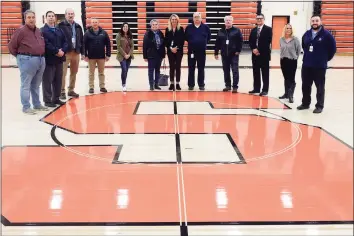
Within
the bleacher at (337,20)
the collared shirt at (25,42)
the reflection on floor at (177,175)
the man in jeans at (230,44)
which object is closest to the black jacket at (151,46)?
the man in jeans at (230,44)

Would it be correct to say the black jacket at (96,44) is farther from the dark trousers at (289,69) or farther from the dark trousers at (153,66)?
the dark trousers at (289,69)

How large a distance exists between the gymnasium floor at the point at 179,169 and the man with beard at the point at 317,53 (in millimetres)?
530

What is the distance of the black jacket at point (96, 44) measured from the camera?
28.2 feet

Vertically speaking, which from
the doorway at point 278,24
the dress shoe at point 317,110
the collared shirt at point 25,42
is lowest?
the dress shoe at point 317,110

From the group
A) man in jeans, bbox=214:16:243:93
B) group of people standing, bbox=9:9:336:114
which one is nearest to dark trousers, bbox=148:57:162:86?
group of people standing, bbox=9:9:336:114

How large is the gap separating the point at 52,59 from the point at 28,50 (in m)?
0.64

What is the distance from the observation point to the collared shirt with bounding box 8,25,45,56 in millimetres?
6512

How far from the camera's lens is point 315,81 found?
275 inches

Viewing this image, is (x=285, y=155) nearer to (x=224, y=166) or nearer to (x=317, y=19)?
(x=224, y=166)

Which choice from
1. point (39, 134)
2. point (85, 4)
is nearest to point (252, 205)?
point (39, 134)

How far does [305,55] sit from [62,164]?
14.9 feet

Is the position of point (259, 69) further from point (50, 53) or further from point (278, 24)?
point (278, 24)

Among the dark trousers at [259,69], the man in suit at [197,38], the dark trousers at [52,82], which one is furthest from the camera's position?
the man in suit at [197,38]

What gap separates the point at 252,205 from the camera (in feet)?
11.2
